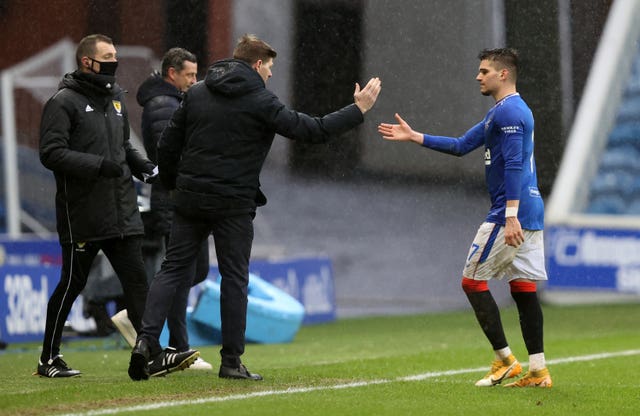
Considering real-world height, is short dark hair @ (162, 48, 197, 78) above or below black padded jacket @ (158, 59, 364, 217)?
above

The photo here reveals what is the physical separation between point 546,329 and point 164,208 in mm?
5373

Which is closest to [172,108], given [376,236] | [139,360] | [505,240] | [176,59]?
[176,59]

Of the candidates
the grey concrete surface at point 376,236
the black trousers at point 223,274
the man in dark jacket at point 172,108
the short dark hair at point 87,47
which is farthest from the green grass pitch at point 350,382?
the grey concrete surface at point 376,236

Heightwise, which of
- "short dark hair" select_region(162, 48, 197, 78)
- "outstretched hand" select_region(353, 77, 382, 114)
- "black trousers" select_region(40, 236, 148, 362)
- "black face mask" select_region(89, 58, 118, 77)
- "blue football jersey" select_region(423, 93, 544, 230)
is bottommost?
"black trousers" select_region(40, 236, 148, 362)

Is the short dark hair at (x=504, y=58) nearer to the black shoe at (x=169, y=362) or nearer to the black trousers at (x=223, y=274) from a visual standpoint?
the black trousers at (x=223, y=274)

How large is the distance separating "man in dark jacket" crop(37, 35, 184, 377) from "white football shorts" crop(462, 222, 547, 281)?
197 centimetres

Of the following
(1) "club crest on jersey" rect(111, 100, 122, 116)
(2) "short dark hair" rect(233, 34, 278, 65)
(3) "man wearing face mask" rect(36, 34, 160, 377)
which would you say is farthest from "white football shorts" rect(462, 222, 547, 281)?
(1) "club crest on jersey" rect(111, 100, 122, 116)

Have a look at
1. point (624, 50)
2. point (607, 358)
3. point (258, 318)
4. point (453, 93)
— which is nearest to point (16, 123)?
point (453, 93)

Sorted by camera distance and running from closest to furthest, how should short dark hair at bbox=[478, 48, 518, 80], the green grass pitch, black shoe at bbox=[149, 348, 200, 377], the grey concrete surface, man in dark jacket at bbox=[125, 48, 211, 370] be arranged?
the green grass pitch < short dark hair at bbox=[478, 48, 518, 80] < black shoe at bbox=[149, 348, 200, 377] < man in dark jacket at bbox=[125, 48, 211, 370] < the grey concrete surface

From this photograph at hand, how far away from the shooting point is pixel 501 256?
7.18m

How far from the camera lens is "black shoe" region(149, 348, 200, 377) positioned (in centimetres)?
750

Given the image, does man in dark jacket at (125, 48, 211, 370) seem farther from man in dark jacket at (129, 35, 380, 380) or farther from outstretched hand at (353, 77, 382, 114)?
outstretched hand at (353, 77, 382, 114)

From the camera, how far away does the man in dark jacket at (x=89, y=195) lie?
25.3 feet

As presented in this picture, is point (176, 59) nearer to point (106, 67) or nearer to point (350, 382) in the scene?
point (106, 67)
